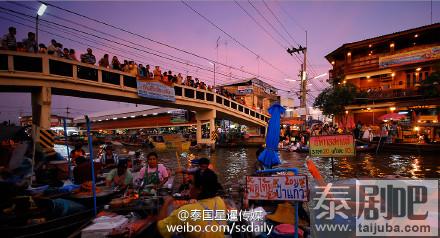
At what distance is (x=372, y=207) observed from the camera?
511 centimetres

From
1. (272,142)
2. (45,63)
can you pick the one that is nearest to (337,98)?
(272,142)

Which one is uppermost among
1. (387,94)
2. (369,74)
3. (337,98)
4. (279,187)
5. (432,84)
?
(369,74)

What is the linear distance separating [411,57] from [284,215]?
31.6 m

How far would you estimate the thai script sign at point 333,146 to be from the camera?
7918 mm

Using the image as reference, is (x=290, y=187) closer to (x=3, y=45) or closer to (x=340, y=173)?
(x=340, y=173)

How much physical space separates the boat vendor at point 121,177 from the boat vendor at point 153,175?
26.7 inches

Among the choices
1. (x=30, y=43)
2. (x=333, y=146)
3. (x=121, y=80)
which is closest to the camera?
(x=333, y=146)

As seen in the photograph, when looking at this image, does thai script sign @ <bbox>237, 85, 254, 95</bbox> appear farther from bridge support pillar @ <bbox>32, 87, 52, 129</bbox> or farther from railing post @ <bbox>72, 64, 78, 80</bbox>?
bridge support pillar @ <bbox>32, 87, 52, 129</bbox>

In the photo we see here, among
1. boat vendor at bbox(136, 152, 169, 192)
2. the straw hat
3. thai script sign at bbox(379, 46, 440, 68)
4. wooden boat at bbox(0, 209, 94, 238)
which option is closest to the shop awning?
thai script sign at bbox(379, 46, 440, 68)

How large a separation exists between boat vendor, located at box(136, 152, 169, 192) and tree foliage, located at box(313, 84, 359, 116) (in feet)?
88.0

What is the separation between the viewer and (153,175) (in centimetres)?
721
